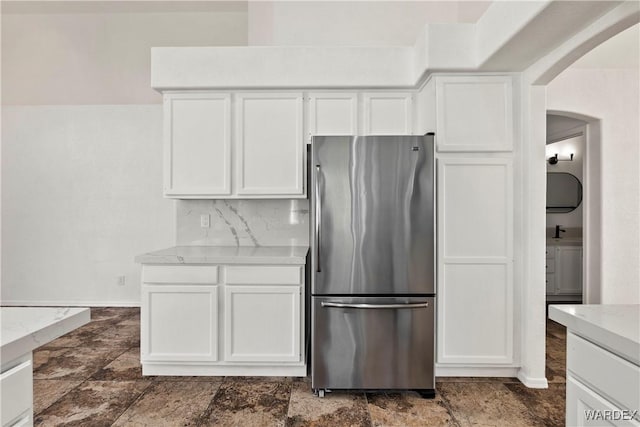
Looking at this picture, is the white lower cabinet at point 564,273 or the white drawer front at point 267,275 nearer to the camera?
the white drawer front at point 267,275

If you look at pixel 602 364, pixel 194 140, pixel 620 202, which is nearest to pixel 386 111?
pixel 194 140

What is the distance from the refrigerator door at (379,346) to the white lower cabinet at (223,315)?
1.05ft

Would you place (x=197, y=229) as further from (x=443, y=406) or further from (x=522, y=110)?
(x=522, y=110)

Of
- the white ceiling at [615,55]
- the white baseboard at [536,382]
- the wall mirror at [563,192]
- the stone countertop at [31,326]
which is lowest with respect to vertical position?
the white baseboard at [536,382]

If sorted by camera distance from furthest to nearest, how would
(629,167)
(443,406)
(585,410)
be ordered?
(629,167), (443,406), (585,410)

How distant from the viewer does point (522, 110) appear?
9.18 ft

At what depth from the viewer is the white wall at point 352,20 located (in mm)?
3592

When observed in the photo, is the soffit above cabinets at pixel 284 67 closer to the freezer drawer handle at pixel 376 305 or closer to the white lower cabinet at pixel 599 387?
the freezer drawer handle at pixel 376 305

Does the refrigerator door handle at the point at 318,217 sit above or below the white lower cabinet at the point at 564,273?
above

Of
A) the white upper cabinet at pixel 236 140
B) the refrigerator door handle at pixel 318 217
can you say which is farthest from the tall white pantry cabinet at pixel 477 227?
the white upper cabinet at pixel 236 140

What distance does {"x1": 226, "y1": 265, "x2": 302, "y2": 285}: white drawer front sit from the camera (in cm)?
279

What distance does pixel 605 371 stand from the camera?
1180 mm

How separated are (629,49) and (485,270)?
8.20ft

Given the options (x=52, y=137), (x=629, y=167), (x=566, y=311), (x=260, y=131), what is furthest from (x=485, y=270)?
(x=52, y=137)
